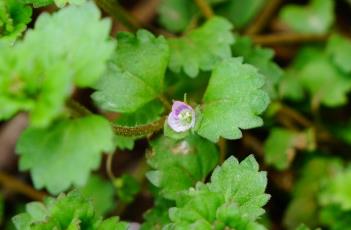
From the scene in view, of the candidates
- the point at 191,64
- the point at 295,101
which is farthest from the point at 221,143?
the point at 295,101

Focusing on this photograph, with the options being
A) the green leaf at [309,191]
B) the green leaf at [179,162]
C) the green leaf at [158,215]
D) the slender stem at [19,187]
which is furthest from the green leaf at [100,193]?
the green leaf at [309,191]

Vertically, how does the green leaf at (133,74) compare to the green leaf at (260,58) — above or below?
above

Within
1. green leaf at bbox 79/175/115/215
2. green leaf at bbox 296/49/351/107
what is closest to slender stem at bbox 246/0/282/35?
green leaf at bbox 296/49/351/107

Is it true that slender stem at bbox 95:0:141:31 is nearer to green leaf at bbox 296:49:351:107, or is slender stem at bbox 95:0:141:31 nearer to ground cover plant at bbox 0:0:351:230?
ground cover plant at bbox 0:0:351:230

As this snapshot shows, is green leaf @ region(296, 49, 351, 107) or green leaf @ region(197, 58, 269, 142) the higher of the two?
green leaf @ region(197, 58, 269, 142)

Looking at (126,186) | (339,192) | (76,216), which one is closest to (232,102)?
(76,216)

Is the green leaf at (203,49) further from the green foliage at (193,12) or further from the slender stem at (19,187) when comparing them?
the slender stem at (19,187)

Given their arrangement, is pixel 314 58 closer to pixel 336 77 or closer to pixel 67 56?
pixel 336 77

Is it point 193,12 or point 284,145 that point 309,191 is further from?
point 193,12
